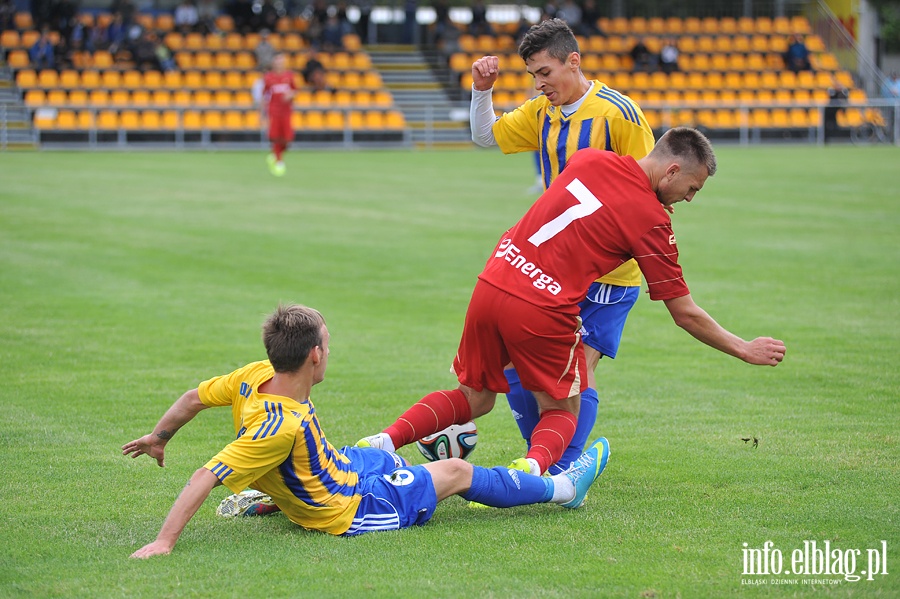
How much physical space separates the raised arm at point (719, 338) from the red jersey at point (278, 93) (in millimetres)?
20981

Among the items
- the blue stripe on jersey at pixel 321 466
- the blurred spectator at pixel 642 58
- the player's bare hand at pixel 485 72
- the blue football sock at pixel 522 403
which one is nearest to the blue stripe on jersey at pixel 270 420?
the blue stripe on jersey at pixel 321 466

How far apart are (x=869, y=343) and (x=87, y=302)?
715cm

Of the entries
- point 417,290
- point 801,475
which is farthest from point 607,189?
point 417,290

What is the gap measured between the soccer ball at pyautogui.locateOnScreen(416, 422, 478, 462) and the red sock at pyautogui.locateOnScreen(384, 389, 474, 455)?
1.9 inches

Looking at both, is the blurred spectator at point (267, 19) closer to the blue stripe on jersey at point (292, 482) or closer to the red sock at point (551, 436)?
the red sock at point (551, 436)

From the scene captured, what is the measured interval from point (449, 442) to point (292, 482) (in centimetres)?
113

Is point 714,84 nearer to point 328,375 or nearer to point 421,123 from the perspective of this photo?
point 421,123

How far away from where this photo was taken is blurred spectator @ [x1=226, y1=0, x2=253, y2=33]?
1419 inches

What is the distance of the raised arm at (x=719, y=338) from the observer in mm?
4770

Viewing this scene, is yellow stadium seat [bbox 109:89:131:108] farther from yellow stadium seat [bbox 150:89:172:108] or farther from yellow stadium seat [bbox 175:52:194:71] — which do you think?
yellow stadium seat [bbox 175:52:194:71]

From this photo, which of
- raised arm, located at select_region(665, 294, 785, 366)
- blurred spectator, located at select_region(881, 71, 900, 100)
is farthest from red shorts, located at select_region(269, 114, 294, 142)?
blurred spectator, located at select_region(881, 71, 900, 100)

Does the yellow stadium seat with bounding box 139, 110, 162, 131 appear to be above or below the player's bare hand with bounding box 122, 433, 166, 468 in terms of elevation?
above

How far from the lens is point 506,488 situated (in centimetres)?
488

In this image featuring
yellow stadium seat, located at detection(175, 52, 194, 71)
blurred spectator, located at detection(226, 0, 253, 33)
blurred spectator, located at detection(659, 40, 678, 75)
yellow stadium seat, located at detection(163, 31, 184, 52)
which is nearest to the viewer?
yellow stadium seat, located at detection(175, 52, 194, 71)
